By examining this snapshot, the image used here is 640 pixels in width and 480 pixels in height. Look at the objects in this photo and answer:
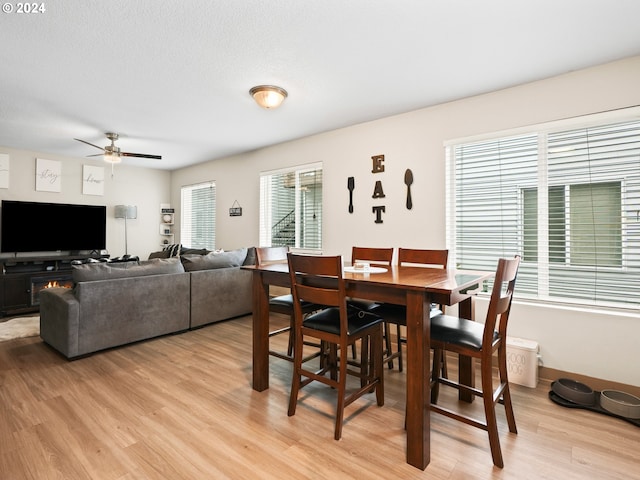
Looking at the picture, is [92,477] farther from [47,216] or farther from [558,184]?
[47,216]

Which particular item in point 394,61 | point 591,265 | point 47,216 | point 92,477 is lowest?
point 92,477

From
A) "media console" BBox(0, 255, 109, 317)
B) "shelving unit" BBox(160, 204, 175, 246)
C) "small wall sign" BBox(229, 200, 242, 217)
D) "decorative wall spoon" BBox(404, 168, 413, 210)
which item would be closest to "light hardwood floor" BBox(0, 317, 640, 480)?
"decorative wall spoon" BBox(404, 168, 413, 210)

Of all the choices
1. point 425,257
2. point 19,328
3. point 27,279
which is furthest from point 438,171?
point 27,279

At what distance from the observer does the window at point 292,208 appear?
457 cm

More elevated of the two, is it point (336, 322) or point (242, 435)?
point (336, 322)

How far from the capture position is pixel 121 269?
3348mm

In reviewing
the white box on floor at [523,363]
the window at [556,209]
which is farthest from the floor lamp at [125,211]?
the white box on floor at [523,363]

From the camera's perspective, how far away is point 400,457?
174cm

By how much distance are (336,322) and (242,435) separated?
33.6 inches

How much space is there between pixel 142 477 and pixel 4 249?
532 cm

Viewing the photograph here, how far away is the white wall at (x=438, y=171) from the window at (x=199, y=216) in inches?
43.6

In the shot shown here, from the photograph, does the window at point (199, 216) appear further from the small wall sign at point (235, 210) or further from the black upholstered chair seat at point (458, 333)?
the black upholstered chair seat at point (458, 333)

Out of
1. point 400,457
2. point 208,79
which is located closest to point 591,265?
point 400,457

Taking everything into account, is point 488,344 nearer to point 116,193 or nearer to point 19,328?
point 19,328
